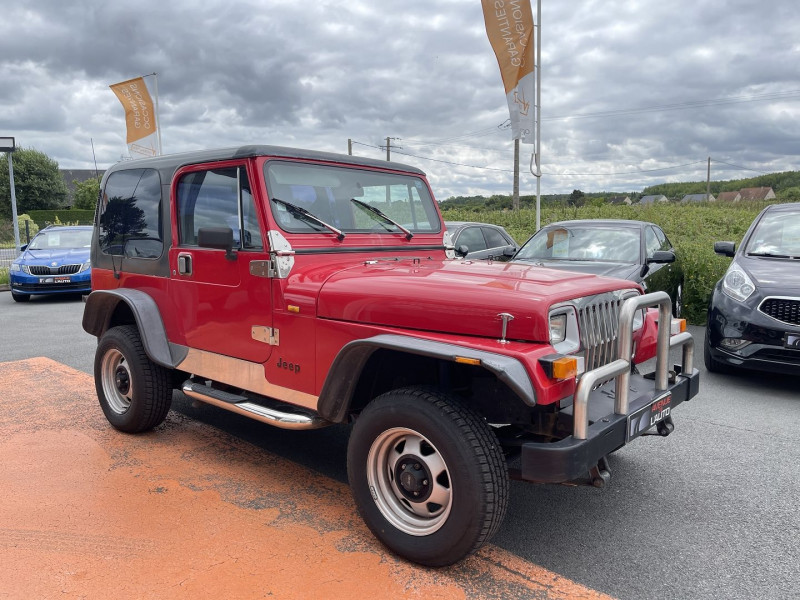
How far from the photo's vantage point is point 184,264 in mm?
4023

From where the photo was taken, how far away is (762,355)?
5.48m

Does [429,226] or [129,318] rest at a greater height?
[429,226]

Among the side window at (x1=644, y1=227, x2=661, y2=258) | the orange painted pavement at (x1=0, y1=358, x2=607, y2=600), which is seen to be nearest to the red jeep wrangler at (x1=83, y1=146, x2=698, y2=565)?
the orange painted pavement at (x1=0, y1=358, x2=607, y2=600)

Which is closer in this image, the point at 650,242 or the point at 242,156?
the point at 242,156

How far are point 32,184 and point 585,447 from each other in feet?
197

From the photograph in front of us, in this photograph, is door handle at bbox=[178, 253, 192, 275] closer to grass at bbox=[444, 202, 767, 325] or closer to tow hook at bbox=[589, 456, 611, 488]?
tow hook at bbox=[589, 456, 611, 488]

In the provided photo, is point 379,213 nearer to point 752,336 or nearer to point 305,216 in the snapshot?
point 305,216

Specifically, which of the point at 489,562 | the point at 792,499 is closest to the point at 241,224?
the point at 489,562

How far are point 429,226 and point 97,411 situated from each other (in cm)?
321

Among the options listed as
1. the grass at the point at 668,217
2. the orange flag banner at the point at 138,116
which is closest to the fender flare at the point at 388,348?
the grass at the point at 668,217

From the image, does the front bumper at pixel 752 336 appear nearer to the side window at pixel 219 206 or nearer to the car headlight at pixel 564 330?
the car headlight at pixel 564 330

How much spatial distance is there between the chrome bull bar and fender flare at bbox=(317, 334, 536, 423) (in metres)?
0.23

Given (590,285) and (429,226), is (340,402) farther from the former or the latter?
(429,226)

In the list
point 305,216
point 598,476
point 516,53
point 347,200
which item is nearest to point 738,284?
point 598,476
